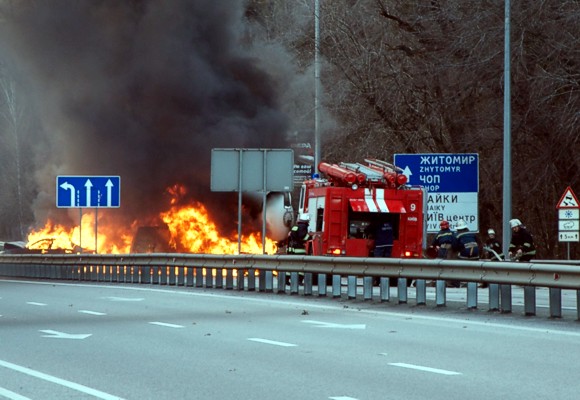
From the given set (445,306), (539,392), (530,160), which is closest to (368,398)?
(539,392)

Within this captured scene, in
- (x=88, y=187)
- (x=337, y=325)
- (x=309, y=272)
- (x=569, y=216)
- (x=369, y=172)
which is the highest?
(x=369, y=172)

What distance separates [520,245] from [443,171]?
5427mm

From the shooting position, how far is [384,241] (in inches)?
1136

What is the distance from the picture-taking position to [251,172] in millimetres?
30328

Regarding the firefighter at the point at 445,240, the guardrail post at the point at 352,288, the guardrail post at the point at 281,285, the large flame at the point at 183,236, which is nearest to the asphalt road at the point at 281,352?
the guardrail post at the point at 352,288

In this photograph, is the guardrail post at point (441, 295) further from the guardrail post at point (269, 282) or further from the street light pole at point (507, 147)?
the street light pole at point (507, 147)

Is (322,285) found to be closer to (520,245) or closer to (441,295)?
(441,295)

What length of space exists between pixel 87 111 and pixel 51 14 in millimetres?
3021

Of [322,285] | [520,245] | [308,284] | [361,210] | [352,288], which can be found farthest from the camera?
[361,210]

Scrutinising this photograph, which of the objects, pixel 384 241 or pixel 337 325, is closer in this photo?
pixel 337 325

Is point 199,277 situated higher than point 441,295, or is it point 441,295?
point 441,295

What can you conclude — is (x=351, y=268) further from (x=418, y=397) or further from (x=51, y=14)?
(x=51, y=14)

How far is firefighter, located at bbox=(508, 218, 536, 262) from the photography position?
2620 centimetres

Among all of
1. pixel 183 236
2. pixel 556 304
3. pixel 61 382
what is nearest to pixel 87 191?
pixel 183 236
